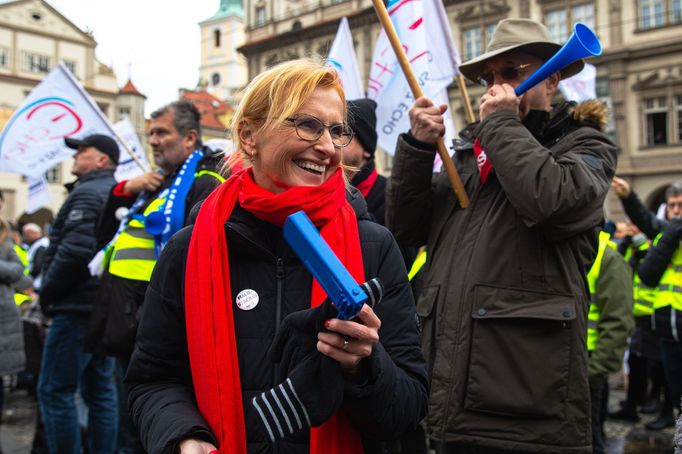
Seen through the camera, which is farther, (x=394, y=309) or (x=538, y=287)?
(x=538, y=287)

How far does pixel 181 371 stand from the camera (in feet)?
6.05

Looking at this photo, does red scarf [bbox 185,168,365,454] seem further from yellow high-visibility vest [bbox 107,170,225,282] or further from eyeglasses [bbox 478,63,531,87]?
yellow high-visibility vest [bbox 107,170,225,282]

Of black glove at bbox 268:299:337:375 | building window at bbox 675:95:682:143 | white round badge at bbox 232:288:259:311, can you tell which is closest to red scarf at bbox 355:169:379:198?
white round badge at bbox 232:288:259:311

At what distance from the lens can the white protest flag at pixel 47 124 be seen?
6.00 metres

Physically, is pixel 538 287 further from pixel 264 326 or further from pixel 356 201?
pixel 264 326

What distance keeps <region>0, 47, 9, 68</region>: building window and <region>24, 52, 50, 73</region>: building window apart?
0.93m

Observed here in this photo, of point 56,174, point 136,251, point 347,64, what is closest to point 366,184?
point 136,251

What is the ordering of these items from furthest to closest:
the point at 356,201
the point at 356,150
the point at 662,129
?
the point at 662,129 < the point at 356,150 < the point at 356,201

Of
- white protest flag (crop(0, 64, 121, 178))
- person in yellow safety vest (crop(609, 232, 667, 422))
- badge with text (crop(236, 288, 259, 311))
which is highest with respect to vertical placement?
white protest flag (crop(0, 64, 121, 178))

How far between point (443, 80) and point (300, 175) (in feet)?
9.87

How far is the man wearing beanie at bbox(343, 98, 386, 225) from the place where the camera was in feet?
12.5

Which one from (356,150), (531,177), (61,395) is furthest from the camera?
(61,395)

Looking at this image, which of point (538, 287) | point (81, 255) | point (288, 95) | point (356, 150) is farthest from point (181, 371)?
point (81, 255)

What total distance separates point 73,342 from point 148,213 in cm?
156
